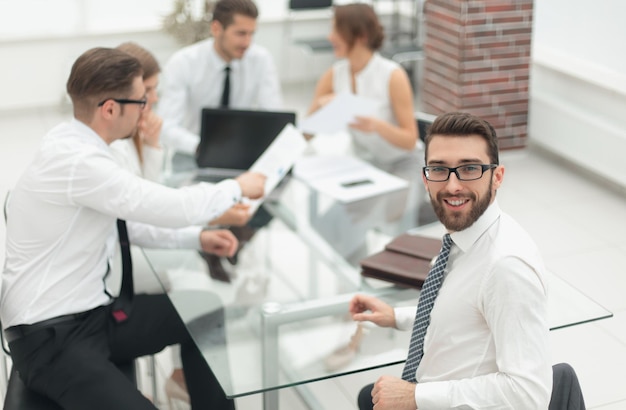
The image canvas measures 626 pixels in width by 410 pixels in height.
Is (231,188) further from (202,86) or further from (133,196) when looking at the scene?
(202,86)

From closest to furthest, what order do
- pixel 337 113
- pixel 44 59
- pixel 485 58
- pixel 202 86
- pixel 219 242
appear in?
pixel 219 242, pixel 337 113, pixel 202 86, pixel 485 58, pixel 44 59

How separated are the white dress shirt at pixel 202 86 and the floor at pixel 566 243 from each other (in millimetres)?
1141

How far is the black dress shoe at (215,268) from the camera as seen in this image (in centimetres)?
281

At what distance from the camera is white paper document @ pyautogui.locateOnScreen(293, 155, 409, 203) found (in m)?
3.36

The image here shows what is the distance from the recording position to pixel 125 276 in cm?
281

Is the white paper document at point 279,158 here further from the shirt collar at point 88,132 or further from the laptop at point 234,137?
the shirt collar at point 88,132

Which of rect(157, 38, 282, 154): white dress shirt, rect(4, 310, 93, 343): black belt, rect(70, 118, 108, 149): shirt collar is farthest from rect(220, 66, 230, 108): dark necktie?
rect(4, 310, 93, 343): black belt

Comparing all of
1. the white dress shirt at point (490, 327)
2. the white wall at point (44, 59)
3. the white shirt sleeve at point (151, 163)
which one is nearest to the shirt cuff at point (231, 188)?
the white shirt sleeve at point (151, 163)

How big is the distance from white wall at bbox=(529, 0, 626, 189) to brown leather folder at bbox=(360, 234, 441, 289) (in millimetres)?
2755

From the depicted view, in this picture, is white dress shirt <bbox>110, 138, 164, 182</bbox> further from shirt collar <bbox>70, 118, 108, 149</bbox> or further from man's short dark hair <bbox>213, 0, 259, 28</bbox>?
man's short dark hair <bbox>213, 0, 259, 28</bbox>

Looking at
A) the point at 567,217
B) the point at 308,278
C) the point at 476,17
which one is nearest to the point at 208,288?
the point at 308,278

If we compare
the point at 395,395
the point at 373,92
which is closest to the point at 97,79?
the point at 395,395

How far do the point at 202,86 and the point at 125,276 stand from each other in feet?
5.42

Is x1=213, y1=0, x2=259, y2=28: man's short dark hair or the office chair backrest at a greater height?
x1=213, y1=0, x2=259, y2=28: man's short dark hair
